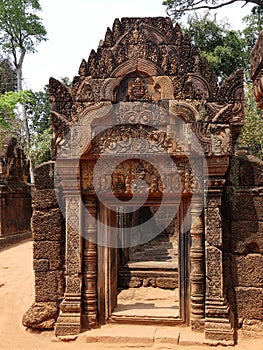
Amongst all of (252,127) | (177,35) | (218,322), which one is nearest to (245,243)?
(218,322)

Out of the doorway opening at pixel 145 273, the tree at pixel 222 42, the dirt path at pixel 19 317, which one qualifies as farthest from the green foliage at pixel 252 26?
the dirt path at pixel 19 317

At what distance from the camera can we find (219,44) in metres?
23.5

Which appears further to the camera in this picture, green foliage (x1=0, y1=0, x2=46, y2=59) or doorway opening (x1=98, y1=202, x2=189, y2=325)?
green foliage (x1=0, y1=0, x2=46, y2=59)

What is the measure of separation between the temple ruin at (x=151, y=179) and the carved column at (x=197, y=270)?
0.05ft

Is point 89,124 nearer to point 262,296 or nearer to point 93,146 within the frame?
point 93,146

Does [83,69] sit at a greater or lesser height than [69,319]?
greater

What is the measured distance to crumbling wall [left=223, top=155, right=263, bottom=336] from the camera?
6.16 metres

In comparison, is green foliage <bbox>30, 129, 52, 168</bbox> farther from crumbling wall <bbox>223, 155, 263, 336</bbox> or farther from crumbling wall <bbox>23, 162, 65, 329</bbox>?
crumbling wall <bbox>223, 155, 263, 336</bbox>

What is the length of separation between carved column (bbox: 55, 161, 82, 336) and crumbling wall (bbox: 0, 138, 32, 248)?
937 cm

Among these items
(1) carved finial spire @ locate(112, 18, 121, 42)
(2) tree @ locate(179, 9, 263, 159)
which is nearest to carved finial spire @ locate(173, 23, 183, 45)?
(1) carved finial spire @ locate(112, 18, 121, 42)

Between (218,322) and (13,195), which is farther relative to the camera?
(13,195)

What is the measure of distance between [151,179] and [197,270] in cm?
156

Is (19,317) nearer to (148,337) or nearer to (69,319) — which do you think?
(69,319)

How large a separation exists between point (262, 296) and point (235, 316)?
52 centimetres
